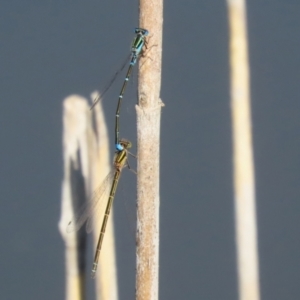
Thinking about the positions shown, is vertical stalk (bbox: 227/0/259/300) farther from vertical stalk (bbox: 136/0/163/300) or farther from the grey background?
vertical stalk (bbox: 136/0/163/300)

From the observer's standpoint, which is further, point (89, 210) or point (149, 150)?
point (89, 210)

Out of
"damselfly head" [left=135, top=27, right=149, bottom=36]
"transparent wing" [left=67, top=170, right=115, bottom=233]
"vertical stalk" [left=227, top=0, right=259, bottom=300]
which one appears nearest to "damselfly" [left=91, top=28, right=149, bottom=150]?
"damselfly head" [left=135, top=27, right=149, bottom=36]

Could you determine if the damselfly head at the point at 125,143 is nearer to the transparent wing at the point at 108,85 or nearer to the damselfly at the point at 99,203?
the damselfly at the point at 99,203

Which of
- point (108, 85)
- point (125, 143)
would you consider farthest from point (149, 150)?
point (108, 85)

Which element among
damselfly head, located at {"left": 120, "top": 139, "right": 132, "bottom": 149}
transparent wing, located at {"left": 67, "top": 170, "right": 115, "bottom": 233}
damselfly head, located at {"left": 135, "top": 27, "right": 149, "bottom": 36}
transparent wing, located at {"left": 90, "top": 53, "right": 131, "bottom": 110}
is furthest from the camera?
transparent wing, located at {"left": 67, "top": 170, "right": 115, "bottom": 233}

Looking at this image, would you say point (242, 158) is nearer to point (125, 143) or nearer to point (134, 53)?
point (125, 143)

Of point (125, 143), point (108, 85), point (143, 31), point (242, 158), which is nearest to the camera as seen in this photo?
point (143, 31)

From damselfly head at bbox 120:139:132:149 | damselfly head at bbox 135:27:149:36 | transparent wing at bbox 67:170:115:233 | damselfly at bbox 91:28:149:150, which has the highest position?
damselfly head at bbox 135:27:149:36
